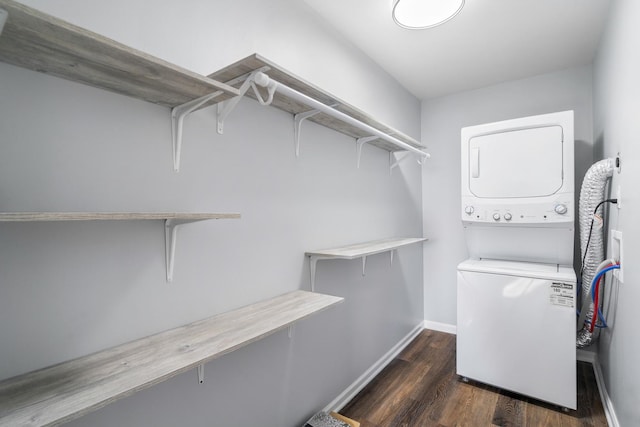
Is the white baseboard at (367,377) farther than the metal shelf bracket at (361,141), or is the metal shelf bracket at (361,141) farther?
the metal shelf bracket at (361,141)

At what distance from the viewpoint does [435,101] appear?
3291mm

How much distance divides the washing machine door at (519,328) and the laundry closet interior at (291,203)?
1 centimetres

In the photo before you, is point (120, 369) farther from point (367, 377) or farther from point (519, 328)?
point (519, 328)

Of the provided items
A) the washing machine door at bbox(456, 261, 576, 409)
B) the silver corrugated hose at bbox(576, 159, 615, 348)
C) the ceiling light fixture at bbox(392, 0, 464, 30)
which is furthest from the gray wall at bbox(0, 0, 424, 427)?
the silver corrugated hose at bbox(576, 159, 615, 348)

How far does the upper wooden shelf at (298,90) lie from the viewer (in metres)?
1.12

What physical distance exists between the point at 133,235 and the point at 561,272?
Result: 2.42 metres

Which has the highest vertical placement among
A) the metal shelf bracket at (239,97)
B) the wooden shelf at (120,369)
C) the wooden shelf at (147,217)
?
the metal shelf bracket at (239,97)

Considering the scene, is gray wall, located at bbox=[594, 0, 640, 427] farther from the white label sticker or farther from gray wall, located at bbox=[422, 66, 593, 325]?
gray wall, located at bbox=[422, 66, 593, 325]

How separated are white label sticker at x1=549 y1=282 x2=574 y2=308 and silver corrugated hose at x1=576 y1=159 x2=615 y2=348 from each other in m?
0.24

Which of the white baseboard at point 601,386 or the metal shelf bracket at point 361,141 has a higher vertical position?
the metal shelf bracket at point 361,141

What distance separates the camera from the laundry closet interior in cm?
84

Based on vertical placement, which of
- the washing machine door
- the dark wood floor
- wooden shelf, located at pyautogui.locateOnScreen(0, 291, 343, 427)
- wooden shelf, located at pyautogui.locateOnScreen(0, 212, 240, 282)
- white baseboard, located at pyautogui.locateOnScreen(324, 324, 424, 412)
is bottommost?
the dark wood floor

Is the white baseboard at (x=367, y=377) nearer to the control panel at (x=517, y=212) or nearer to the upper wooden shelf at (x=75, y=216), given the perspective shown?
the control panel at (x=517, y=212)

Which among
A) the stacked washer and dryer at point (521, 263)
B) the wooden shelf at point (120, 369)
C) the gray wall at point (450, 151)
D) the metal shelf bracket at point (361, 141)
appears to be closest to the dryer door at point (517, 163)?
the stacked washer and dryer at point (521, 263)
